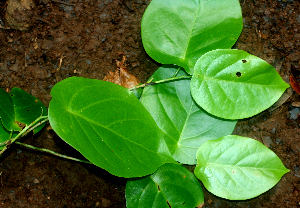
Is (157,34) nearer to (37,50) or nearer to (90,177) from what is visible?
(37,50)

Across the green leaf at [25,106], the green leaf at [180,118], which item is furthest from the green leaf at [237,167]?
the green leaf at [25,106]

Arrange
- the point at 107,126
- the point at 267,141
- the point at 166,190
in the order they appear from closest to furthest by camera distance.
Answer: the point at 107,126 → the point at 166,190 → the point at 267,141

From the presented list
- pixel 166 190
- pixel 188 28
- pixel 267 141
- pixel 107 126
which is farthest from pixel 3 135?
pixel 267 141

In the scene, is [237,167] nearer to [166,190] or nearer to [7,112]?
[166,190]

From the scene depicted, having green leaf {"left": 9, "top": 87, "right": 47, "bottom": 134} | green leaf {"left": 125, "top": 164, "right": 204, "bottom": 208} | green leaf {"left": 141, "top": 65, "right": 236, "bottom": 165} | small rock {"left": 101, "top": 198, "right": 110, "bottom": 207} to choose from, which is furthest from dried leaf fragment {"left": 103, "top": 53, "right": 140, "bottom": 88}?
small rock {"left": 101, "top": 198, "right": 110, "bottom": 207}

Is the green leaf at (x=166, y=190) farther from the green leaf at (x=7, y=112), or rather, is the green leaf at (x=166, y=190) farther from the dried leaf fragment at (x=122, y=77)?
the green leaf at (x=7, y=112)

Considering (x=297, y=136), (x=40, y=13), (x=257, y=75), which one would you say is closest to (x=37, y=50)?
(x=40, y=13)

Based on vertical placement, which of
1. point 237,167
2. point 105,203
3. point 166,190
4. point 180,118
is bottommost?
point 105,203

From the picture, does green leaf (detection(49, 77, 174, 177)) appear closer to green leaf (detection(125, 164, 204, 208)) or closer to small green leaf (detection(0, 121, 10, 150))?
green leaf (detection(125, 164, 204, 208))
